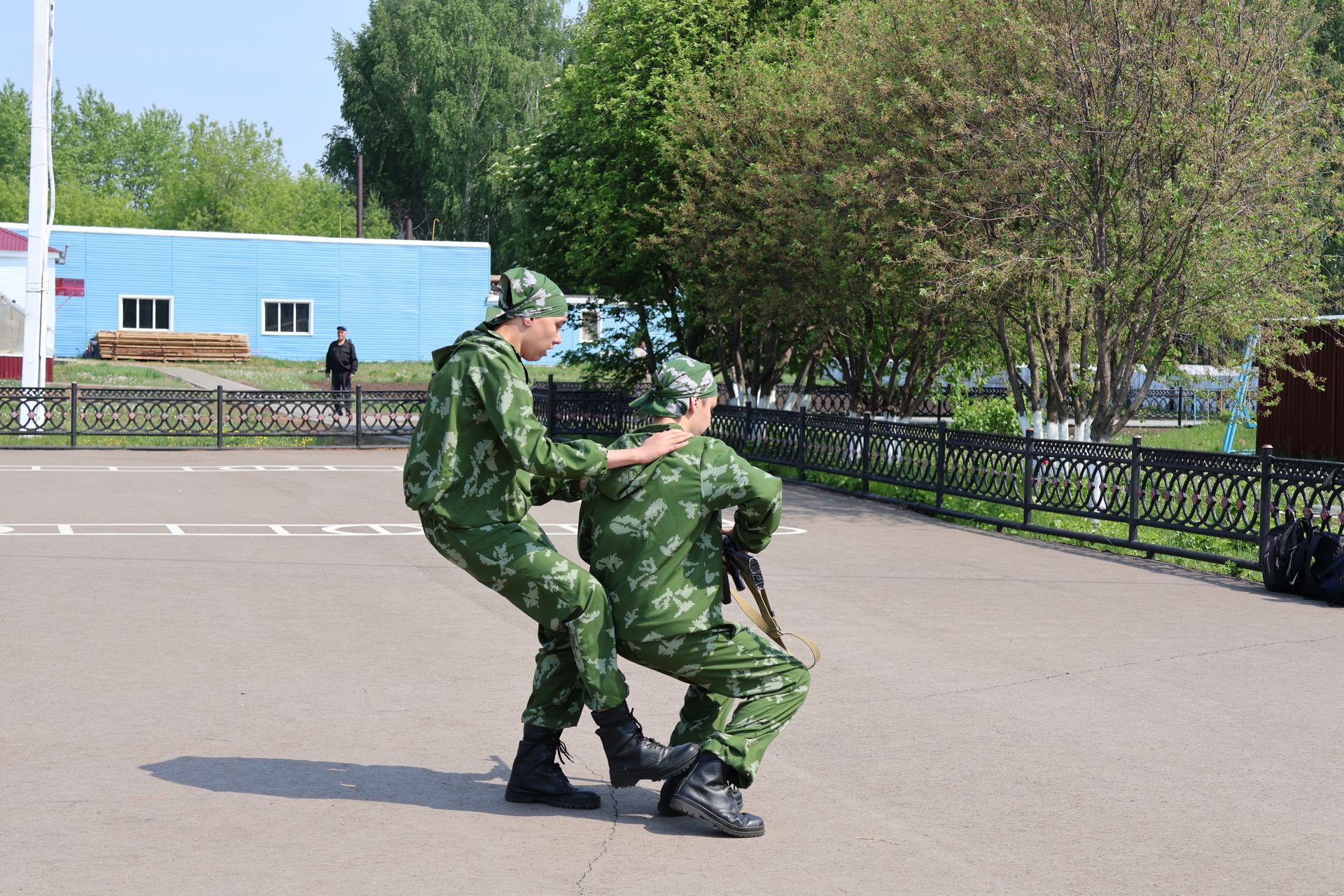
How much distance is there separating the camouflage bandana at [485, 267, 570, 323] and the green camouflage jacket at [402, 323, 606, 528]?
5.9 inches

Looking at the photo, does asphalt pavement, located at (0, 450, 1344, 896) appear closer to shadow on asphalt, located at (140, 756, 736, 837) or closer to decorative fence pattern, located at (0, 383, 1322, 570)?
shadow on asphalt, located at (140, 756, 736, 837)

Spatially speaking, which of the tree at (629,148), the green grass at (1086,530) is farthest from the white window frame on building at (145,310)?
the green grass at (1086,530)

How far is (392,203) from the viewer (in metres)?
75.5

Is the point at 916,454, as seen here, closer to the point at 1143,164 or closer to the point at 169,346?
the point at 1143,164

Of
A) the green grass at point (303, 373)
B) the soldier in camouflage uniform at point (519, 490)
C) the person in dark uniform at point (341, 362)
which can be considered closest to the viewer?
the soldier in camouflage uniform at point (519, 490)

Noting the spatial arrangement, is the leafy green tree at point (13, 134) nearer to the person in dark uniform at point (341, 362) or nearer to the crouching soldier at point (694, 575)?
the person in dark uniform at point (341, 362)

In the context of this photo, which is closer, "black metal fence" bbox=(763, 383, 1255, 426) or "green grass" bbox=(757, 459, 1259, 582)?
"green grass" bbox=(757, 459, 1259, 582)

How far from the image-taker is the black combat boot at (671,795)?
5.21 m

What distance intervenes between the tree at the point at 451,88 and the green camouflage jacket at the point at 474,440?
59268 millimetres

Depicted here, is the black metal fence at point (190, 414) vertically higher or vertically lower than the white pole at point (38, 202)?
lower

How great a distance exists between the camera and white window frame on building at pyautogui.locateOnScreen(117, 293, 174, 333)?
47.8 m

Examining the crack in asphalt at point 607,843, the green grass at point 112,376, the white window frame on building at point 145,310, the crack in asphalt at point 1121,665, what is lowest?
the crack in asphalt at point 607,843

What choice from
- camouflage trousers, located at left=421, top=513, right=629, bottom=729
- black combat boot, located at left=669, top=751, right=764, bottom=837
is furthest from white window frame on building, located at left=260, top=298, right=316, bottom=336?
black combat boot, located at left=669, top=751, right=764, bottom=837

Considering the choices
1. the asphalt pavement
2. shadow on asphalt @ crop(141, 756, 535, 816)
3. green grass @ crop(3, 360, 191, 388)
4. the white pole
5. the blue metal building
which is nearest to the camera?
the asphalt pavement
